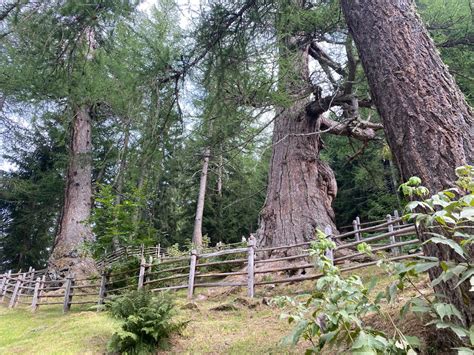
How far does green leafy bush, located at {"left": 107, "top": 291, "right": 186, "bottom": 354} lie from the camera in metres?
4.25

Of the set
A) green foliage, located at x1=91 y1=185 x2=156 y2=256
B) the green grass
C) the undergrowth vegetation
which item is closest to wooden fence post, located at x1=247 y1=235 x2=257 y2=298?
the green grass

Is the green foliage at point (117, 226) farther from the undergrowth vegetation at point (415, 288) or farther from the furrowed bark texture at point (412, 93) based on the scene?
the furrowed bark texture at point (412, 93)

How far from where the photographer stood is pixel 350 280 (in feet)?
6.81

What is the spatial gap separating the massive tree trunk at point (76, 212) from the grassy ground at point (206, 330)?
133 inches

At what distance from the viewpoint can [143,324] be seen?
4328 millimetres

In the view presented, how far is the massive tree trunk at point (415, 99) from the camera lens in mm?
2170

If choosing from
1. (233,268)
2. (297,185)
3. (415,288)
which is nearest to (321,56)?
(297,185)

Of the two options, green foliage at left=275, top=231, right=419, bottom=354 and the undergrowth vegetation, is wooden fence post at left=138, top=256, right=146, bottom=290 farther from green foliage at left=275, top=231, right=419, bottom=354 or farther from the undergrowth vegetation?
green foliage at left=275, top=231, right=419, bottom=354

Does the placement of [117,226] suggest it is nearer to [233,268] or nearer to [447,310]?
[233,268]

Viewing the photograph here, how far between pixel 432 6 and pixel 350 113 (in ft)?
7.99

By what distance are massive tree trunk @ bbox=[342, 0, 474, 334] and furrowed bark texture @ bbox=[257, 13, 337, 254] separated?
12.2ft

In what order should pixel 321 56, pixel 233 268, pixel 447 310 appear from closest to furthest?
pixel 447 310, pixel 321 56, pixel 233 268

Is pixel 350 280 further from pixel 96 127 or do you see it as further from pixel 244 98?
pixel 96 127

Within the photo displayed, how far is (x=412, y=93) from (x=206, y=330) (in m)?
3.84
